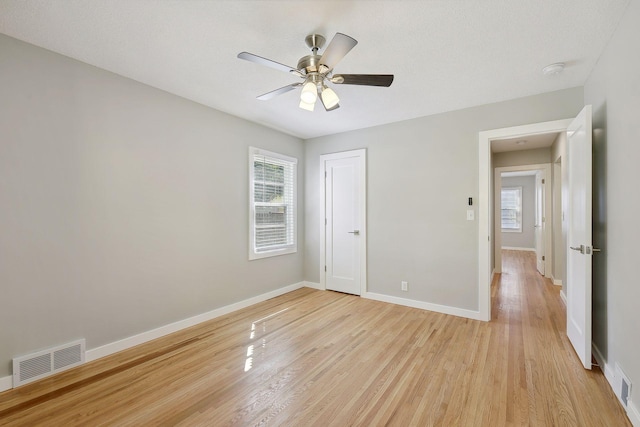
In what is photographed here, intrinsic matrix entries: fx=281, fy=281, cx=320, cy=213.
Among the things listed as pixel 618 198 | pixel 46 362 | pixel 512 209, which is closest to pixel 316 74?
pixel 618 198

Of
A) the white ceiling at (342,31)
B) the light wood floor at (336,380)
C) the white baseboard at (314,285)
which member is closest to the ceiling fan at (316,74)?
the white ceiling at (342,31)

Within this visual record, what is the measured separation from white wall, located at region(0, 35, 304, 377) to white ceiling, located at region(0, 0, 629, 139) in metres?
0.30

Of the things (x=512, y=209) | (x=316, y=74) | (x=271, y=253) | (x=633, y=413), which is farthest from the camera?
(x=512, y=209)

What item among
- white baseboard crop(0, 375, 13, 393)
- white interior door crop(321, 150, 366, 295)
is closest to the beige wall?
white interior door crop(321, 150, 366, 295)

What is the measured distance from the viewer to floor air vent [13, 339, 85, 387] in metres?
2.09

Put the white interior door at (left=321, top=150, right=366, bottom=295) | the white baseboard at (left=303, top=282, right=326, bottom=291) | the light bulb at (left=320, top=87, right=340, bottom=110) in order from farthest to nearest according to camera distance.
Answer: the white baseboard at (left=303, top=282, right=326, bottom=291)
the white interior door at (left=321, top=150, right=366, bottom=295)
the light bulb at (left=320, top=87, right=340, bottom=110)

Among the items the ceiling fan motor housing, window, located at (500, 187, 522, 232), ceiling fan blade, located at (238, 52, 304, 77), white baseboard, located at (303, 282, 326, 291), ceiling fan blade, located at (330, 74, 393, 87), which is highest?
the ceiling fan motor housing

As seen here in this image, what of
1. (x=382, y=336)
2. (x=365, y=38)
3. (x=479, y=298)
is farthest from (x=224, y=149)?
(x=479, y=298)

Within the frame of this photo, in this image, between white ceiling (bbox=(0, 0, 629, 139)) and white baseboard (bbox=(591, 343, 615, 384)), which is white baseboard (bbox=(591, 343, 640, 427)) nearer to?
white baseboard (bbox=(591, 343, 615, 384))

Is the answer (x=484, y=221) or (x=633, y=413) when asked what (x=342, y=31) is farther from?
(x=633, y=413)

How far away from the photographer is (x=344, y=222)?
4594mm

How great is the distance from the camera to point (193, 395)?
2.01m

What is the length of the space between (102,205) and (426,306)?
386cm

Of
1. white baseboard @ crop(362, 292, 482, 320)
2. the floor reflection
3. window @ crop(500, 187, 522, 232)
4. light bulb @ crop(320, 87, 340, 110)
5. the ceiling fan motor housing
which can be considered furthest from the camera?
window @ crop(500, 187, 522, 232)
